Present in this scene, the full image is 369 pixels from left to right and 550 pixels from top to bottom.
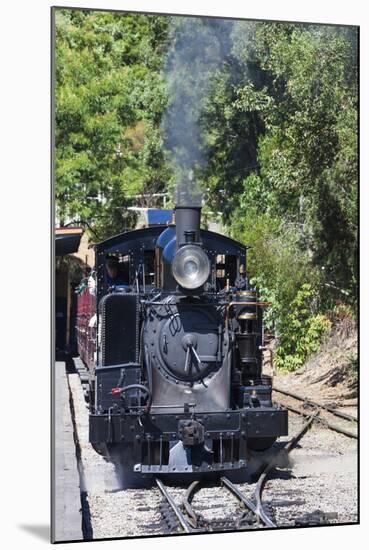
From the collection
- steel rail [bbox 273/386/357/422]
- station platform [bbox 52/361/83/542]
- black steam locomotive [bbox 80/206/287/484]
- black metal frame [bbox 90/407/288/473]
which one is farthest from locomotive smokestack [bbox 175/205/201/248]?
steel rail [bbox 273/386/357/422]

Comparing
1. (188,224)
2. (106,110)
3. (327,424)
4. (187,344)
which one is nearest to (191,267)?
(188,224)

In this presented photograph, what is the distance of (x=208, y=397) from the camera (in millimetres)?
9547

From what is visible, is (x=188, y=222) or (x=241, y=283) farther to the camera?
(x=241, y=283)

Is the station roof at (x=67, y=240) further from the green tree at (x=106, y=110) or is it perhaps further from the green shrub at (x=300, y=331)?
the green shrub at (x=300, y=331)

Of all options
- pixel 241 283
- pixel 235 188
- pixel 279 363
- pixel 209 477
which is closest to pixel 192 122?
pixel 241 283

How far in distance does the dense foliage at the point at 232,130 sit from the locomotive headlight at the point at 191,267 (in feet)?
4.21

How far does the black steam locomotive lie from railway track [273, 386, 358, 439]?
1785 millimetres

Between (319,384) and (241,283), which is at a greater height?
(241,283)

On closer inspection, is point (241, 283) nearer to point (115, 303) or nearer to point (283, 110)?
point (115, 303)

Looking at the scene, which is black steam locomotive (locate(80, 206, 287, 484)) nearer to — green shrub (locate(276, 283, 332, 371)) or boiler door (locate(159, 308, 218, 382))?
boiler door (locate(159, 308, 218, 382))

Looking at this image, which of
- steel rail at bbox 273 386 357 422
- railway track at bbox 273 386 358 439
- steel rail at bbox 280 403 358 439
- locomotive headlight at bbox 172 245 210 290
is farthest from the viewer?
steel rail at bbox 273 386 357 422

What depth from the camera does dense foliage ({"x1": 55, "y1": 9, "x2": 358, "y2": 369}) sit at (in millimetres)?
9727

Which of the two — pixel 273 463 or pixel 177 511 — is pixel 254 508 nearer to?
pixel 177 511

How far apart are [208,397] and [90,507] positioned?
1.54 meters
